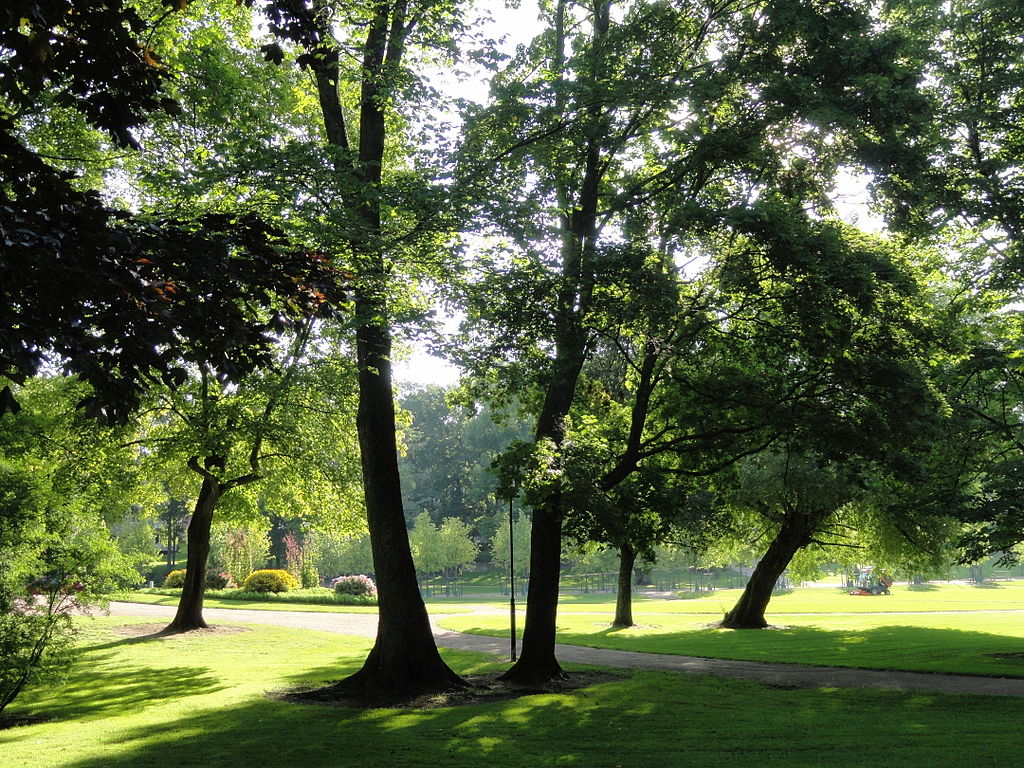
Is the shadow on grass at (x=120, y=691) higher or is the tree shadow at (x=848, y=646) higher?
the tree shadow at (x=848, y=646)

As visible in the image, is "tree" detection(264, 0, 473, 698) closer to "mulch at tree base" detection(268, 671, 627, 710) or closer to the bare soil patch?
"mulch at tree base" detection(268, 671, 627, 710)

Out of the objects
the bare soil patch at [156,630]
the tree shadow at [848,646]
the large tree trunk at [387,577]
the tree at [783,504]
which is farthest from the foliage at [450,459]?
the large tree trunk at [387,577]

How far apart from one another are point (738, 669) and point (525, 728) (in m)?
8.67

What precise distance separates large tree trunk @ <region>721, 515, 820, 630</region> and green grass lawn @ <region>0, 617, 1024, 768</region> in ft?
40.1

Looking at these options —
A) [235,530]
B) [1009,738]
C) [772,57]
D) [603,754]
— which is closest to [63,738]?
[603,754]

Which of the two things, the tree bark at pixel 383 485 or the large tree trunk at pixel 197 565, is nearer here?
the tree bark at pixel 383 485

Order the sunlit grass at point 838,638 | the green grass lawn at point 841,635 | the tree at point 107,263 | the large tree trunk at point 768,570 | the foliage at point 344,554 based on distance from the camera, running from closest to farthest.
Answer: the tree at point 107,263, the sunlit grass at point 838,638, the green grass lawn at point 841,635, the large tree trunk at point 768,570, the foliage at point 344,554

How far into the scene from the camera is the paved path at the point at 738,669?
51.9 ft

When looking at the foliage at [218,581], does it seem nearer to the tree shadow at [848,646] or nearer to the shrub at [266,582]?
the shrub at [266,582]

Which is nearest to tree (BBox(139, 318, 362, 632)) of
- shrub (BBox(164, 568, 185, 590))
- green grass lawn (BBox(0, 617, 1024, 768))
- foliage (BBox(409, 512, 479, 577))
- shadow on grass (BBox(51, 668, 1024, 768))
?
green grass lawn (BBox(0, 617, 1024, 768))

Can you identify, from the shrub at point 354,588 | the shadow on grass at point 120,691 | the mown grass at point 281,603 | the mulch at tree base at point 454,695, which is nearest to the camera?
the mulch at tree base at point 454,695

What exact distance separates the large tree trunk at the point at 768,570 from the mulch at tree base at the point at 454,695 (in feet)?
44.5

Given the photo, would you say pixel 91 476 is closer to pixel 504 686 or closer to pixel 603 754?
pixel 504 686

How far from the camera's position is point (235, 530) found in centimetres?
4591
